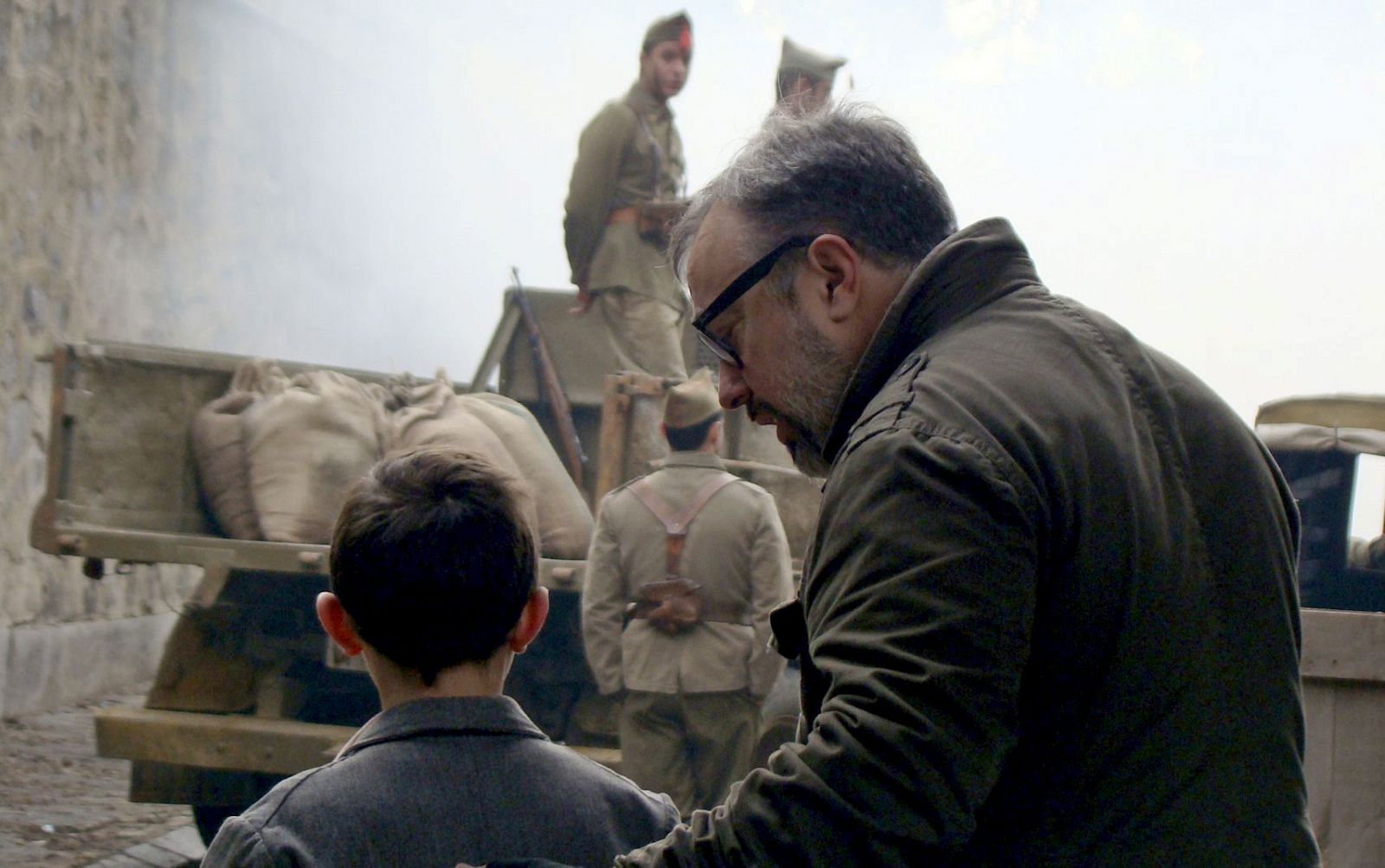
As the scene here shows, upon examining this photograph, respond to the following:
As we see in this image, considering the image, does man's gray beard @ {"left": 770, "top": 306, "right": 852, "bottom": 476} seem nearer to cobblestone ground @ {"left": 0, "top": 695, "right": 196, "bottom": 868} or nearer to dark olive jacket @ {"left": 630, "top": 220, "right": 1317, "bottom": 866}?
dark olive jacket @ {"left": 630, "top": 220, "right": 1317, "bottom": 866}

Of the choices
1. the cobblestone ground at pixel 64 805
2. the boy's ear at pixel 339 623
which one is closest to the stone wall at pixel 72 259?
the cobblestone ground at pixel 64 805

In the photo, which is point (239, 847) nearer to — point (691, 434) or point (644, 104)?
point (691, 434)

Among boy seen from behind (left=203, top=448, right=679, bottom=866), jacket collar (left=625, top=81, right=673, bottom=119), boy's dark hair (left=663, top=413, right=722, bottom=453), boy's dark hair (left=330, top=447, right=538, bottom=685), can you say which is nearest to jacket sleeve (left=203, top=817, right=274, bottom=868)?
boy seen from behind (left=203, top=448, right=679, bottom=866)

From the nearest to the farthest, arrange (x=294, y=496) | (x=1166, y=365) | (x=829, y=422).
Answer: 1. (x=1166, y=365)
2. (x=829, y=422)
3. (x=294, y=496)

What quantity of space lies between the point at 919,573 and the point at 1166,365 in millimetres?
418

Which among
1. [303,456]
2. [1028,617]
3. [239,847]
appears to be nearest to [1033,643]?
[1028,617]

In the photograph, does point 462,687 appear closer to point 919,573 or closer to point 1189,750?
point 919,573

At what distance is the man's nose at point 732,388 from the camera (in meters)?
1.72

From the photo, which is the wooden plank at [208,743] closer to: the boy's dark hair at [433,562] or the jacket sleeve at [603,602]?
the jacket sleeve at [603,602]

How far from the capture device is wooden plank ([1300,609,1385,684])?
3564 millimetres

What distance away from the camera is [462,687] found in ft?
5.51

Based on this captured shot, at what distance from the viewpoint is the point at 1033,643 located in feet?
4.33

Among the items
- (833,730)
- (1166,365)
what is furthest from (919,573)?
(1166,365)

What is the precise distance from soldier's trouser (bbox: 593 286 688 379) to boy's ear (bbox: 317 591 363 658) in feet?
15.3
